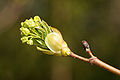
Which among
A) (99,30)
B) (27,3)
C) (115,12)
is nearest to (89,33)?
(99,30)

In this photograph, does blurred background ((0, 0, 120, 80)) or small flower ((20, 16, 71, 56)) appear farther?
blurred background ((0, 0, 120, 80))

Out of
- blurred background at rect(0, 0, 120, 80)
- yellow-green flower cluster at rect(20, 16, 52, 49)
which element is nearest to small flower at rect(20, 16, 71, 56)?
yellow-green flower cluster at rect(20, 16, 52, 49)

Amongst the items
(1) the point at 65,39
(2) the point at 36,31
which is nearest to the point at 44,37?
(2) the point at 36,31

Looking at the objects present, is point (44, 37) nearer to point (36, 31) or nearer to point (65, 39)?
point (36, 31)

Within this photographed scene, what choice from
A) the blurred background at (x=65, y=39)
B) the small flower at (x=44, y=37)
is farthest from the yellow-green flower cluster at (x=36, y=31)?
the blurred background at (x=65, y=39)

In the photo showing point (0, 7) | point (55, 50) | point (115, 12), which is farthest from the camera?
point (115, 12)

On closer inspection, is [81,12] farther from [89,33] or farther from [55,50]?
[55,50]

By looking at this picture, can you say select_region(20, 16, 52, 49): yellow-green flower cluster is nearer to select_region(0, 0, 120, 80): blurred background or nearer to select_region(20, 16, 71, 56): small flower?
select_region(20, 16, 71, 56): small flower
